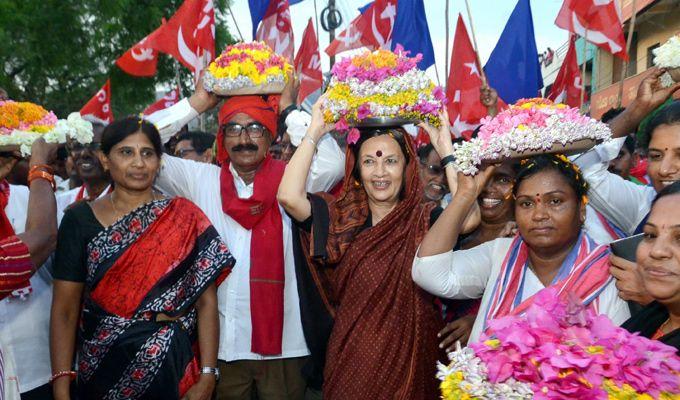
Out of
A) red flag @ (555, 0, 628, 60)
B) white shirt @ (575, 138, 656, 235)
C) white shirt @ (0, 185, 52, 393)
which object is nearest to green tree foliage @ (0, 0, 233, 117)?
red flag @ (555, 0, 628, 60)

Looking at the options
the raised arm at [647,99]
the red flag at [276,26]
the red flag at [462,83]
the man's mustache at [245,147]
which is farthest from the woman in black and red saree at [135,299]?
the red flag at [276,26]

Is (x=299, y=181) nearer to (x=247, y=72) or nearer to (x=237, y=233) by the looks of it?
(x=237, y=233)

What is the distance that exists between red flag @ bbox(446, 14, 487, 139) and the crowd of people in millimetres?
3171

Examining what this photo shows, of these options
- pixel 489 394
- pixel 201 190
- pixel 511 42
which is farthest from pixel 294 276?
pixel 511 42

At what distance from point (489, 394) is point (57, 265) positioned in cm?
236

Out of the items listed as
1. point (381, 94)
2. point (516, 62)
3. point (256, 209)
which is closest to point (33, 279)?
point (256, 209)

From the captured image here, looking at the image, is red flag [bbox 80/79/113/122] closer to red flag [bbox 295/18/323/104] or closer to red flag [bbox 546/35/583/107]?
red flag [bbox 295/18/323/104]

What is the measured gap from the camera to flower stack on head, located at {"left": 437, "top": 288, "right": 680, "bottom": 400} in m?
1.86

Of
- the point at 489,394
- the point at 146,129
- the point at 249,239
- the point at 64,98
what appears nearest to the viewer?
the point at 489,394

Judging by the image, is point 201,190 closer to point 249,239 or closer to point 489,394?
point 249,239

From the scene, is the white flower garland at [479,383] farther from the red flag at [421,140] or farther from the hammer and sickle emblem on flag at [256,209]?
the red flag at [421,140]

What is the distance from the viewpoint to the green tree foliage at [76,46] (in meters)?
13.9

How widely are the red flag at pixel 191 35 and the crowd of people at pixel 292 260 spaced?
339cm

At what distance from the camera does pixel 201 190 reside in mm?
4043
